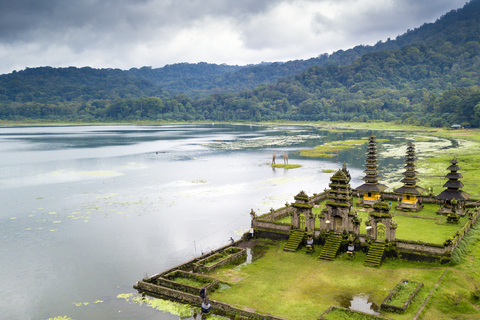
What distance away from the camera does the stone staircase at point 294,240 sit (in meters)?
36.1

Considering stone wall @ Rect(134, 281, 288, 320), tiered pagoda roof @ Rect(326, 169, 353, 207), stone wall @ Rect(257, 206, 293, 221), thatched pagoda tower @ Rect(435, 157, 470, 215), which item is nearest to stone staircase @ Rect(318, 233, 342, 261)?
tiered pagoda roof @ Rect(326, 169, 353, 207)

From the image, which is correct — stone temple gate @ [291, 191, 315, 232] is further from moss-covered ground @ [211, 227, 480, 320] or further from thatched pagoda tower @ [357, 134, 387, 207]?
thatched pagoda tower @ [357, 134, 387, 207]

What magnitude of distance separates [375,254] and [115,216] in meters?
35.0

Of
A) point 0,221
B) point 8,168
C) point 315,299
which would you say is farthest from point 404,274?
point 8,168

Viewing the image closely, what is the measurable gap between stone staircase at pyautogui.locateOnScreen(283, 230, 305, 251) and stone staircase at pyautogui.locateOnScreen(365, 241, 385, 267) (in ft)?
20.1

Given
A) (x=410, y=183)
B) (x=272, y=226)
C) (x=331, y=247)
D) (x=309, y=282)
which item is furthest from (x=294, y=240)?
(x=410, y=183)

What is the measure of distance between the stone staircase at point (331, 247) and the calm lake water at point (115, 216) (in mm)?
12392

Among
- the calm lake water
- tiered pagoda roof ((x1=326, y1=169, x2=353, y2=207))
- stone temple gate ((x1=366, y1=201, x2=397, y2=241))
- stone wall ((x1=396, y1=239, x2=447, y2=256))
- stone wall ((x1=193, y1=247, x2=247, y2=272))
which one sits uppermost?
tiered pagoda roof ((x1=326, y1=169, x2=353, y2=207))

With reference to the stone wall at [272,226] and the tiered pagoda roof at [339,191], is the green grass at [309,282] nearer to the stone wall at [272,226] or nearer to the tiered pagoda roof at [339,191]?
the stone wall at [272,226]

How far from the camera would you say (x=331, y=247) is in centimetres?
3462

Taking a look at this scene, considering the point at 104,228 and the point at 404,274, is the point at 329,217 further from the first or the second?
the point at 104,228

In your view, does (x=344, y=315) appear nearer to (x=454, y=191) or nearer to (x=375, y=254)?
(x=375, y=254)

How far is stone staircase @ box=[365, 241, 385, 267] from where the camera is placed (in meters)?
32.1

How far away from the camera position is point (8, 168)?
3780 inches
